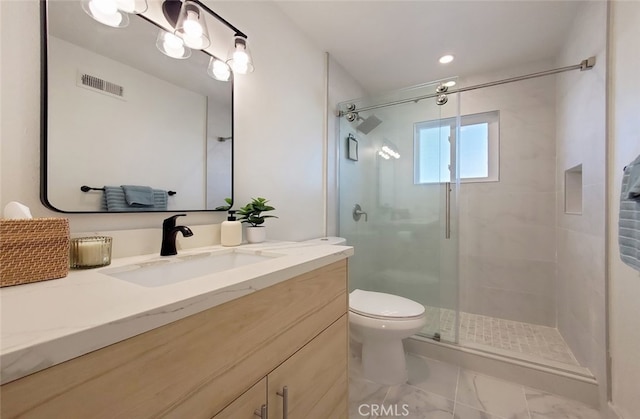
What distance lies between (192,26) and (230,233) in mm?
852

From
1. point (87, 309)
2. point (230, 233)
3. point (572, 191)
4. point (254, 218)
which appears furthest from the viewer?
point (572, 191)

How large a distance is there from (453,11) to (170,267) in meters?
2.06

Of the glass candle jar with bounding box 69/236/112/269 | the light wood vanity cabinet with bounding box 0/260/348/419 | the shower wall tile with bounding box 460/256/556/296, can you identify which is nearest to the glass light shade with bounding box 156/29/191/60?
the glass candle jar with bounding box 69/236/112/269

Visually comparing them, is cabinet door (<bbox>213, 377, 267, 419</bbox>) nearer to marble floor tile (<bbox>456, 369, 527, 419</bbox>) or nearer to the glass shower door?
marble floor tile (<bbox>456, 369, 527, 419</bbox>)

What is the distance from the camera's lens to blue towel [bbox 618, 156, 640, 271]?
92cm

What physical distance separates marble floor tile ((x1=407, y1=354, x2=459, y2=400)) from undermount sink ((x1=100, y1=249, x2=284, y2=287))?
1348 mm

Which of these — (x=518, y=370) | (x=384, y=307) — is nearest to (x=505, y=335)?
(x=518, y=370)

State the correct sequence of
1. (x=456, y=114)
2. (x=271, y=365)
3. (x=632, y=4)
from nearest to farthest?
(x=271, y=365) → (x=632, y=4) → (x=456, y=114)

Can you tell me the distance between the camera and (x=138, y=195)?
0.93 metres

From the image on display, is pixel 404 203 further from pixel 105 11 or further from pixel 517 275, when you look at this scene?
pixel 105 11

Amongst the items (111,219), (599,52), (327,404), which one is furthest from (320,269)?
(599,52)

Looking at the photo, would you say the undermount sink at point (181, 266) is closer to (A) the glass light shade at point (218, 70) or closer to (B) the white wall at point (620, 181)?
(A) the glass light shade at point (218, 70)

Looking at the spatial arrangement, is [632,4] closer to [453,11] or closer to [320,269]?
[453,11]

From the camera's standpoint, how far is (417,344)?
186 cm
